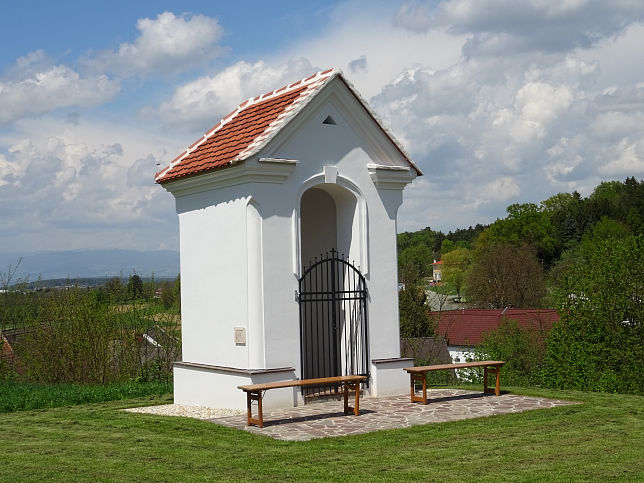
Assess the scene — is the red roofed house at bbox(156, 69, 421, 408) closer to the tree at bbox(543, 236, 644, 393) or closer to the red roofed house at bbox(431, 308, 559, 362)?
the tree at bbox(543, 236, 644, 393)

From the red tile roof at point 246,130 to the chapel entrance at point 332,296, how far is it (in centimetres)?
163

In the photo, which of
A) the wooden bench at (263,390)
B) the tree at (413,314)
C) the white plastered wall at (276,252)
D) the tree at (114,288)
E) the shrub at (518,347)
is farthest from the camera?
the tree at (413,314)

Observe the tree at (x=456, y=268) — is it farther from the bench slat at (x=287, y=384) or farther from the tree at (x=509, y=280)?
the bench slat at (x=287, y=384)

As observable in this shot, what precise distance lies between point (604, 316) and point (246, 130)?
13504 mm

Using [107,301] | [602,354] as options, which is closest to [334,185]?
[107,301]

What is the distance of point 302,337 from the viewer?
553 inches

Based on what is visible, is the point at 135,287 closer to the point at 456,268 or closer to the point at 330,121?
the point at 330,121

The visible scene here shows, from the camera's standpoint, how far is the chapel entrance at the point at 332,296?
13695 mm

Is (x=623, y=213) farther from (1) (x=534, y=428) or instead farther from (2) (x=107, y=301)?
(1) (x=534, y=428)

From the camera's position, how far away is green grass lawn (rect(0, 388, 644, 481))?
26.4 feet

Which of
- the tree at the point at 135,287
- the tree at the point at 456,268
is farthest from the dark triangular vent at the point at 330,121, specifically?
the tree at the point at 456,268

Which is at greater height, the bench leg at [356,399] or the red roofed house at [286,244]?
the red roofed house at [286,244]

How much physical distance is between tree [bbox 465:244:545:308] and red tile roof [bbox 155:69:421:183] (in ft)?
174

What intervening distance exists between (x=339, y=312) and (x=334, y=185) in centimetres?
224
